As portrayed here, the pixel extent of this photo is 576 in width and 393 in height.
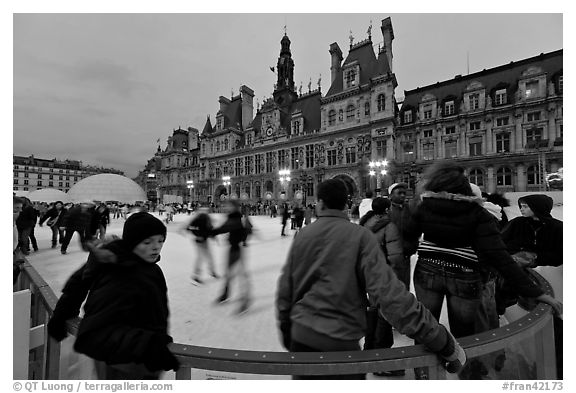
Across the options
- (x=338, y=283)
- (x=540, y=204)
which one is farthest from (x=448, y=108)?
(x=338, y=283)

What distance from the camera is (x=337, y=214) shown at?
1196 millimetres

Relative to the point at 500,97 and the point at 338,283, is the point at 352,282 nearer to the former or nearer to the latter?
the point at 338,283

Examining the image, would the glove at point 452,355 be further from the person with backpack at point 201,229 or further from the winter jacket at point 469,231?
the person with backpack at point 201,229

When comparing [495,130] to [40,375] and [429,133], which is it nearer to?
[429,133]

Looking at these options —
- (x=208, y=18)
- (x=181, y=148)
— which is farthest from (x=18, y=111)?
(x=181, y=148)

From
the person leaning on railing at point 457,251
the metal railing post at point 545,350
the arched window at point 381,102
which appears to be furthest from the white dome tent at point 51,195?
the arched window at point 381,102

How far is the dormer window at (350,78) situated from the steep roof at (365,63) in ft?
2.25

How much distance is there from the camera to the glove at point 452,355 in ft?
3.25

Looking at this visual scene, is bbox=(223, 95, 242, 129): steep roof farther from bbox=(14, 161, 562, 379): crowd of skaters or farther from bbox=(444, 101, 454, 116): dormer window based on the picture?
bbox=(14, 161, 562, 379): crowd of skaters

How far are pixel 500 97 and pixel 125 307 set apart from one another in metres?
26.0
